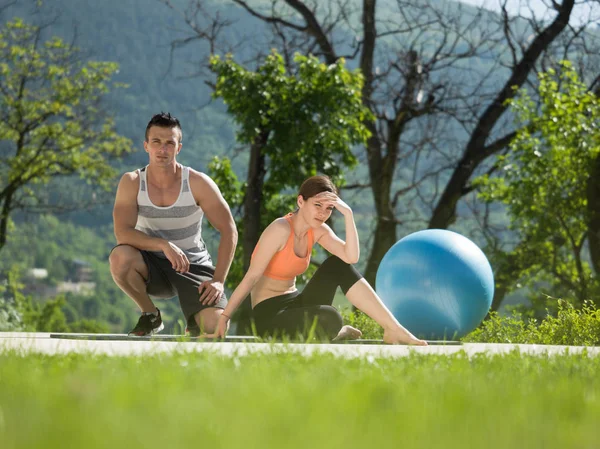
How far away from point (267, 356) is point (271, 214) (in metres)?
13.3

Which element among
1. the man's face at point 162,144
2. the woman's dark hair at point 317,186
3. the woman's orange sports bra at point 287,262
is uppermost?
the man's face at point 162,144

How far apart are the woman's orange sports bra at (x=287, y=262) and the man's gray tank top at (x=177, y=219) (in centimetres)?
84

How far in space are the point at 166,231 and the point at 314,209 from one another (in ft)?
5.00

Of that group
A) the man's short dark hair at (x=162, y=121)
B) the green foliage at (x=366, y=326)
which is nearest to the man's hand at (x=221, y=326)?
the man's short dark hair at (x=162, y=121)

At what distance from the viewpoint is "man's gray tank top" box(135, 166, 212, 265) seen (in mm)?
7492

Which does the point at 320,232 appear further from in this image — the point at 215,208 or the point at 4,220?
the point at 4,220

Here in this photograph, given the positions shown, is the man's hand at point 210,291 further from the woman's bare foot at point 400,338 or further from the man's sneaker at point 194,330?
the woman's bare foot at point 400,338

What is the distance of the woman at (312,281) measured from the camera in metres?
6.80

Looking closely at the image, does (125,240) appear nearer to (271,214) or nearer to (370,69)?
(271,214)

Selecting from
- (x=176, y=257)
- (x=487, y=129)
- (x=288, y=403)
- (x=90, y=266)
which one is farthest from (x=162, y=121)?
(x=90, y=266)

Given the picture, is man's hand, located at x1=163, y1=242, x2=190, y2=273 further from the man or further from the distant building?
the distant building

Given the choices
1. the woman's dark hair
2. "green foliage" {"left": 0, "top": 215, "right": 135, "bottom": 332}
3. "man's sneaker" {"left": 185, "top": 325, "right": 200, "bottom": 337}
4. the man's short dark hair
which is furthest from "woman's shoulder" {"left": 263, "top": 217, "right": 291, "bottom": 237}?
"green foliage" {"left": 0, "top": 215, "right": 135, "bottom": 332}

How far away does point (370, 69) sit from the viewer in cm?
2133

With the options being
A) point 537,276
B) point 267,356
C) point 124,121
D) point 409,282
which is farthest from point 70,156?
point 124,121
